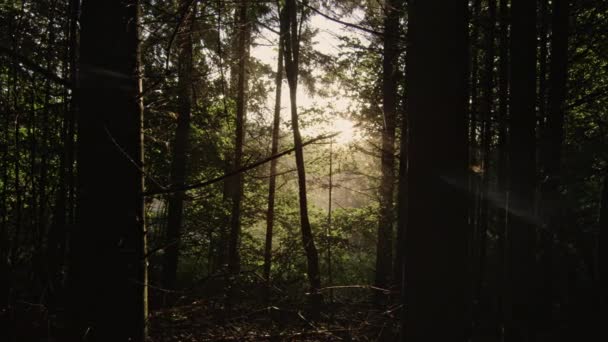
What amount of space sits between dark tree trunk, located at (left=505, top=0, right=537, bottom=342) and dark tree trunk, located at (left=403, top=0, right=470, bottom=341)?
A: 4444 millimetres

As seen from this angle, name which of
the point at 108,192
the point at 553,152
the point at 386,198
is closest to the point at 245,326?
the point at 108,192

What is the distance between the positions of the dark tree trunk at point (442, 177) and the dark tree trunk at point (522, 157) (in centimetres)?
444

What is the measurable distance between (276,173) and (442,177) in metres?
4.92

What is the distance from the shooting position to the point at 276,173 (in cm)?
688

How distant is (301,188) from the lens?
11211 mm

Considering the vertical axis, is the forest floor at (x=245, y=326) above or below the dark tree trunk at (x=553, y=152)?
below

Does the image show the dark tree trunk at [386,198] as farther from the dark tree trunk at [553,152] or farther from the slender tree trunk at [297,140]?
the dark tree trunk at [553,152]

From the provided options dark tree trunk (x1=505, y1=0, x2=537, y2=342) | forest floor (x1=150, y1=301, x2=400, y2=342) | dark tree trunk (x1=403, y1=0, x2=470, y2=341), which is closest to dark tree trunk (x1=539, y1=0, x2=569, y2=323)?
dark tree trunk (x1=505, y1=0, x2=537, y2=342)

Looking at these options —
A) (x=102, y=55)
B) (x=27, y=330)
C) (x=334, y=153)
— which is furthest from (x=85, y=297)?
(x=334, y=153)

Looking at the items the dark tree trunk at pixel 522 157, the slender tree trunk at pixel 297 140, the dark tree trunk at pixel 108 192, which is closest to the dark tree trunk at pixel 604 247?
the dark tree trunk at pixel 522 157

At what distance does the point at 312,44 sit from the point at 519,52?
8753mm

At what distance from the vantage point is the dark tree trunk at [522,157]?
5.82 metres

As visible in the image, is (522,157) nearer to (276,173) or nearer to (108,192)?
(276,173)

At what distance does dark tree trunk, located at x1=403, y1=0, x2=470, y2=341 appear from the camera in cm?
213
